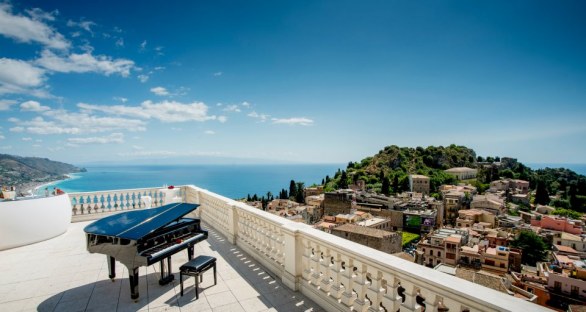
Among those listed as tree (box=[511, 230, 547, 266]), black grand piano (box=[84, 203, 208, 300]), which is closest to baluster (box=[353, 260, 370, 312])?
black grand piano (box=[84, 203, 208, 300])

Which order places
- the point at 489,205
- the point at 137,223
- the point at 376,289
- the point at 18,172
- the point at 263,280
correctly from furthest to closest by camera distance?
the point at 489,205
the point at 18,172
the point at 263,280
the point at 137,223
the point at 376,289

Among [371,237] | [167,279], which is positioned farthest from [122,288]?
[371,237]

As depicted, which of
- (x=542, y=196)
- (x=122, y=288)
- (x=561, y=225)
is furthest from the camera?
(x=542, y=196)

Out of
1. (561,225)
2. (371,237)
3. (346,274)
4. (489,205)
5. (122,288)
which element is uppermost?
(346,274)

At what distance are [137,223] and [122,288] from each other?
119 centimetres

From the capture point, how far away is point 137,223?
11.8 ft

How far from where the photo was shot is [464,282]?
1968 millimetres

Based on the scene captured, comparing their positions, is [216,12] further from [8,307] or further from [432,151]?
[432,151]

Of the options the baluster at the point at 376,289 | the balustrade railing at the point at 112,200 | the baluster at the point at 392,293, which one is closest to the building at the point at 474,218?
the balustrade railing at the point at 112,200

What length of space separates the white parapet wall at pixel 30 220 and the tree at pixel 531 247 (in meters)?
41.2

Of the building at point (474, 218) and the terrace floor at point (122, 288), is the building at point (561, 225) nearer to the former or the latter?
the building at point (474, 218)

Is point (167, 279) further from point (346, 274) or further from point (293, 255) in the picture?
point (346, 274)

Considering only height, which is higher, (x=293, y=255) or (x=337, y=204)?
(x=293, y=255)

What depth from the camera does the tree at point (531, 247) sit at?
30.7 metres
